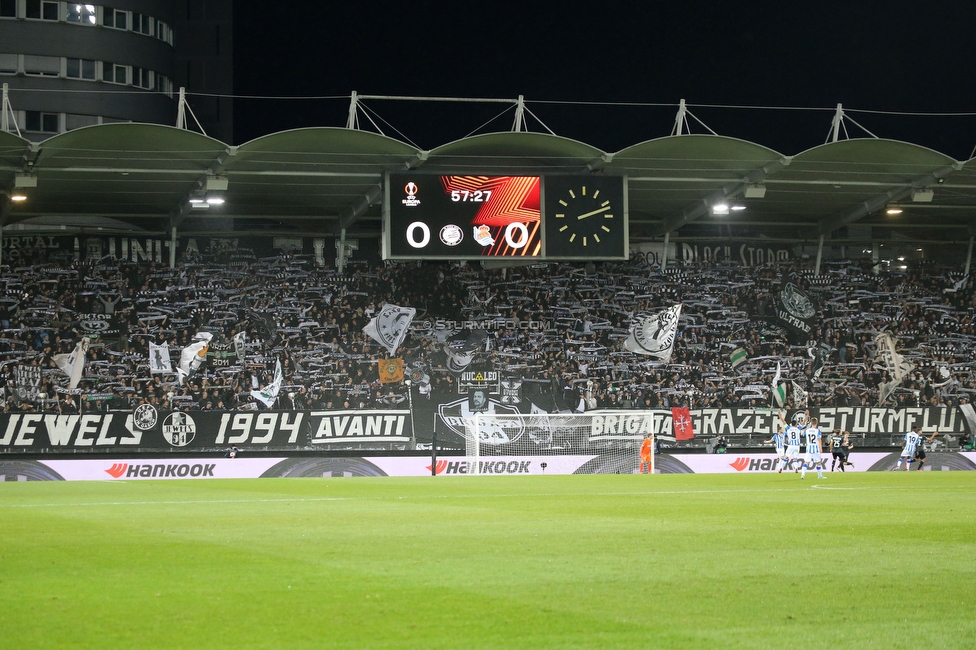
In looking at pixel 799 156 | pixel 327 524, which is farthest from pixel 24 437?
pixel 799 156

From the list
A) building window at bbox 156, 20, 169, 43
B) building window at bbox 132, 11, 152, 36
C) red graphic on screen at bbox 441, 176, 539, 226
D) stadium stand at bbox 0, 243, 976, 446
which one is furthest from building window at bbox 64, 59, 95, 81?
red graphic on screen at bbox 441, 176, 539, 226

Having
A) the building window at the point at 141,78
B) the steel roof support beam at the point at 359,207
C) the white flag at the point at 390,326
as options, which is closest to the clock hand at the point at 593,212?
the steel roof support beam at the point at 359,207

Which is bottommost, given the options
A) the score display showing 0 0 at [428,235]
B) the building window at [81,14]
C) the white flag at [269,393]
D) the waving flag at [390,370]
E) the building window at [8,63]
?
the white flag at [269,393]

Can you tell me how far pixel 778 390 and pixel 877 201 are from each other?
7400 millimetres

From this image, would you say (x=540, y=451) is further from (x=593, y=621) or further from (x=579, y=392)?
(x=593, y=621)

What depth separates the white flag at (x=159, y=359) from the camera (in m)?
35.9

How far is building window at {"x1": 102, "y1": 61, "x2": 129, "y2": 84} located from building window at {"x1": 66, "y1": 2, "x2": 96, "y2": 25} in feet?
8.53

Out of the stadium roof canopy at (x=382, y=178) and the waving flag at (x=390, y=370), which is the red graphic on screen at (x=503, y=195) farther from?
the waving flag at (x=390, y=370)

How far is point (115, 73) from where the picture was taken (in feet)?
220

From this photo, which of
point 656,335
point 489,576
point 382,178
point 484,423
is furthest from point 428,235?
point 489,576

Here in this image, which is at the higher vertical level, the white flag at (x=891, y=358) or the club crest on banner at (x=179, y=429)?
the white flag at (x=891, y=358)

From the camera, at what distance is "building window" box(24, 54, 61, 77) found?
210 ft

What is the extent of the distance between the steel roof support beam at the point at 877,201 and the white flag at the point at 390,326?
1603cm

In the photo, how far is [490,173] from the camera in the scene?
106ft
